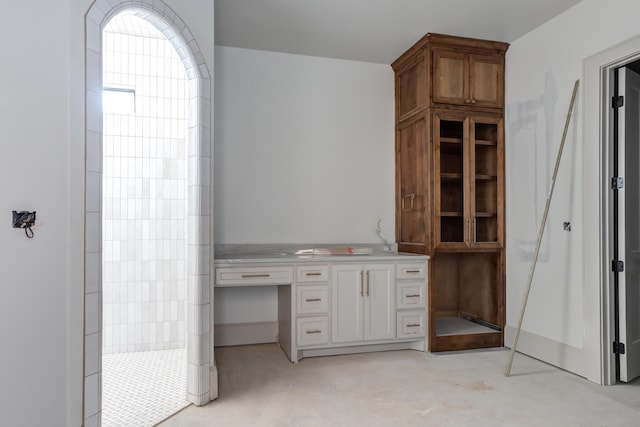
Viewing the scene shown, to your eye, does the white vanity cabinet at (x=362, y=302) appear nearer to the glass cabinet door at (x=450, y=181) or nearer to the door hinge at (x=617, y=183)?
the glass cabinet door at (x=450, y=181)

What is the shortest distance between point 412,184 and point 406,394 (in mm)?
1906

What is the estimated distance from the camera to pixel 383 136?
4152mm

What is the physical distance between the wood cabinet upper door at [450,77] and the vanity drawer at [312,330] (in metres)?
2.13

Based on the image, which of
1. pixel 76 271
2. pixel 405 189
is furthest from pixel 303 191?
pixel 76 271

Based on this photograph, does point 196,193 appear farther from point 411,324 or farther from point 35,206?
point 411,324

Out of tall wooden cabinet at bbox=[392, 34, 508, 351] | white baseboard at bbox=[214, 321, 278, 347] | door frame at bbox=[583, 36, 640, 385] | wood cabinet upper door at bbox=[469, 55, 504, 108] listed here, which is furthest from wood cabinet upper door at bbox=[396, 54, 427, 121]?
white baseboard at bbox=[214, 321, 278, 347]

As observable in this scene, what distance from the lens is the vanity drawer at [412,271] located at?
352cm

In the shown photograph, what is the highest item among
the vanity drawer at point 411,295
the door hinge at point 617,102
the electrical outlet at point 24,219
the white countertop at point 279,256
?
the door hinge at point 617,102

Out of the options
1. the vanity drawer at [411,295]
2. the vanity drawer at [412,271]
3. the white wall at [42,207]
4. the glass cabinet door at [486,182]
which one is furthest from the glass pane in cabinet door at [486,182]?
the white wall at [42,207]

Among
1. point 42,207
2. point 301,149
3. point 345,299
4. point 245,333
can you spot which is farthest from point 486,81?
point 42,207

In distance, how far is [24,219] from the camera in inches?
64.1

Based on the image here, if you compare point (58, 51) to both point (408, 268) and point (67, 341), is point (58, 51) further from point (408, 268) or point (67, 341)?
point (408, 268)

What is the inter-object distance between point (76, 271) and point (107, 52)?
97.6 inches

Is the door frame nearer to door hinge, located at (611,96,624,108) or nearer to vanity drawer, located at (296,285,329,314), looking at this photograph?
door hinge, located at (611,96,624,108)
